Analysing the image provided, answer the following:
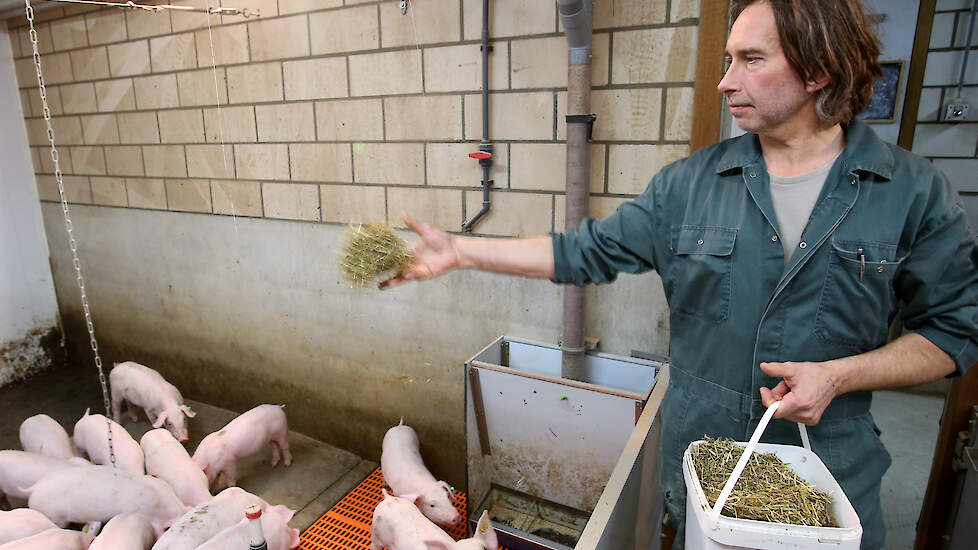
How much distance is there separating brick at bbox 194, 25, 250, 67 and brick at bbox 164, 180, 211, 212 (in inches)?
26.7

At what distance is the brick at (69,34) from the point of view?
3555 millimetres

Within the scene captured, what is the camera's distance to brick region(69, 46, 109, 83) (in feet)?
11.6

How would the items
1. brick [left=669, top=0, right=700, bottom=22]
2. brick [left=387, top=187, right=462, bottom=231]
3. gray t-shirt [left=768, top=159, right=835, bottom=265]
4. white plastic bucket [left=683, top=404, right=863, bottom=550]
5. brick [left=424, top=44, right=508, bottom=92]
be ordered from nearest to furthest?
white plastic bucket [left=683, top=404, right=863, bottom=550] < gray t-shirt [left=768, top=159, right=835, bottom=265] < brick [left=669, top=0, right=700, bottom=22] < brick [left=424, top=44, right=508, bottom=92] < brick [left=387, top=187, right=462, bottom=231]

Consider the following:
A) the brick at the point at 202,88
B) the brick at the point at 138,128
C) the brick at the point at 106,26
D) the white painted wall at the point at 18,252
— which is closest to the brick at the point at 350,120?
the brick at the point at 202,88

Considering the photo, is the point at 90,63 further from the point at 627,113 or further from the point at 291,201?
the point at 627,113

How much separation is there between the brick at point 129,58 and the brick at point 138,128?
9.8 inches

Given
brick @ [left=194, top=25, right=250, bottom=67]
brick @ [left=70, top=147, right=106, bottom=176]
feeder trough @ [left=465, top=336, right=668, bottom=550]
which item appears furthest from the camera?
brick @ [left=70, top=147, right=106, bottom=176]

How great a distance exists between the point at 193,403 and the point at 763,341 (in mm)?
3680

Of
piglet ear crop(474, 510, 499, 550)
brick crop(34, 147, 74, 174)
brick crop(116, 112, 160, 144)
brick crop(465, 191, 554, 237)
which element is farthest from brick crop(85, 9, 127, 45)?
piglet ear crop(474, 510, 499, 550)

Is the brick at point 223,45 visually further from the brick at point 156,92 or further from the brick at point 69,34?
the brick at point 69,34

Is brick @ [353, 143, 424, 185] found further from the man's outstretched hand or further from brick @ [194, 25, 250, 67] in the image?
the man's outstretched hand

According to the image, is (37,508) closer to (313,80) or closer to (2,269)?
(313,80)

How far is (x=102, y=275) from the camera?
158 inches

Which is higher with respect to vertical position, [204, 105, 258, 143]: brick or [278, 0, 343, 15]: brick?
[278, 0, 343, 15]: brick
